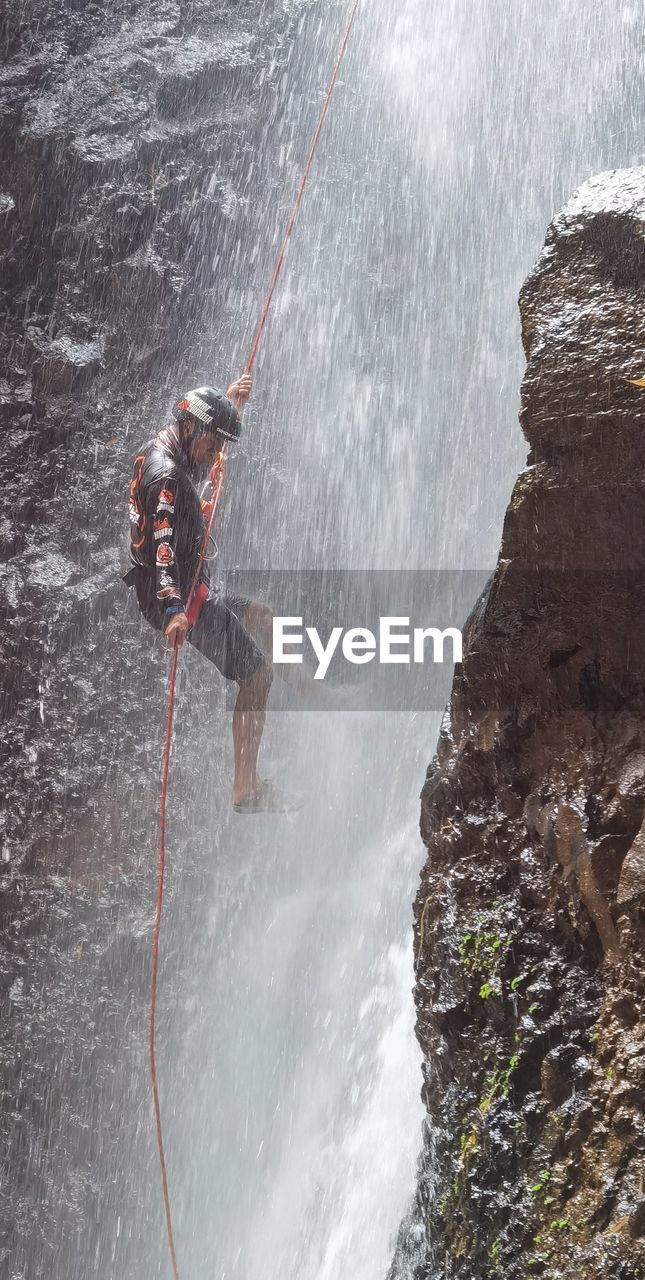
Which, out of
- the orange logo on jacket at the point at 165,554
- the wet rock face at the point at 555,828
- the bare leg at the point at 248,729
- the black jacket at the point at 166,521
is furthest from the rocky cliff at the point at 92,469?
the wet rock face at the point at 555,828

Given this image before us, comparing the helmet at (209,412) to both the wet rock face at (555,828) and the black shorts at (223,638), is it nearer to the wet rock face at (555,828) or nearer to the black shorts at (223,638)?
the black shorts at (223,638)

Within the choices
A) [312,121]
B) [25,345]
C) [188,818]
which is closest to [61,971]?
[188,818]

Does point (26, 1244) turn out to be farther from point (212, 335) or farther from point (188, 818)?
point (212, 335)

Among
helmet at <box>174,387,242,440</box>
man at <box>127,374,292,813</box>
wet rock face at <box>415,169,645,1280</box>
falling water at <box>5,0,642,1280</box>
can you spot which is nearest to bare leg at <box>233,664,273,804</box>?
man at <box>127,374,292,813</box>

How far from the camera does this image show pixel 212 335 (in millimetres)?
7234

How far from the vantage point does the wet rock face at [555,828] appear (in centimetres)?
191

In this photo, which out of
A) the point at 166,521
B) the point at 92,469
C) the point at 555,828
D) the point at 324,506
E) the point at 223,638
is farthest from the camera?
the point at 324,506

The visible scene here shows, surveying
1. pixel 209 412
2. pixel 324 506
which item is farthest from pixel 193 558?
pixel 324 506

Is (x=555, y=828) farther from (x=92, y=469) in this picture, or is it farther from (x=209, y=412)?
(x=92, y=469)

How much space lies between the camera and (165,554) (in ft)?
11.9

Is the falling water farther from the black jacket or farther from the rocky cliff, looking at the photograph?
the black jacket

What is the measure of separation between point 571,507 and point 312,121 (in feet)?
21.2

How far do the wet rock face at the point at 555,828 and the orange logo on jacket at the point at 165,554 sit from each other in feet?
5.13

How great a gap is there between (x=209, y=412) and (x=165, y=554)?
1.82ft
